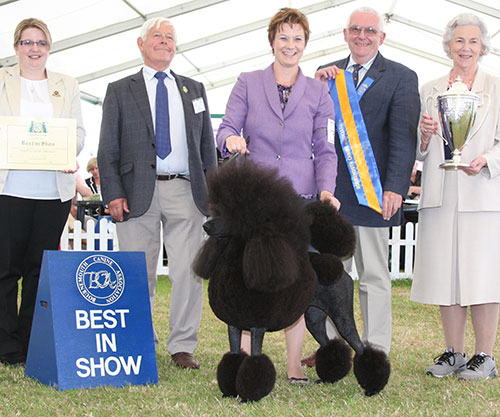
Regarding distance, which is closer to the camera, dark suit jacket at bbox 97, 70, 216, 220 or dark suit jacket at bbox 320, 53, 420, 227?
dark suit jacket at bbox 320, 53, 420, 227

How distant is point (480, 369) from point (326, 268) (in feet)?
3.59

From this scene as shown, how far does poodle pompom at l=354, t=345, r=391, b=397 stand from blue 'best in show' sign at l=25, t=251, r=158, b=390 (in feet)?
3.03

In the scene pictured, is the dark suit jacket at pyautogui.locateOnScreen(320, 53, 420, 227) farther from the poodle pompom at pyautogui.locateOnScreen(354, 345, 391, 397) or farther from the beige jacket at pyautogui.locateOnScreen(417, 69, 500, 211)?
the poodle pompom at pyautogui.locateOnScreen(354, 345, 391, 397)

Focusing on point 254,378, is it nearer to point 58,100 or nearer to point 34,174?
point 34,174

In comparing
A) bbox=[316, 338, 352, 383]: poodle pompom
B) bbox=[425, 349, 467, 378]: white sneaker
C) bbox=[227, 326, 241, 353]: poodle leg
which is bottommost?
bbox=[425, 349, 467, 378]: white sneaker

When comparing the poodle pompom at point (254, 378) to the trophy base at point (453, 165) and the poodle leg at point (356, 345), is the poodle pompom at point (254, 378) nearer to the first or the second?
the poodle leg at point (356, 345)

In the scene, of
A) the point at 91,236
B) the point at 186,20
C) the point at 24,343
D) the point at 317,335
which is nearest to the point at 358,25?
the point at 317,335

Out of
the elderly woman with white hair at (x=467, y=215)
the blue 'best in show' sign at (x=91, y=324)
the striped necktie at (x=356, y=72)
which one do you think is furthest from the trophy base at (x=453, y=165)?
the blue 'best in show' sign at (x=91, y=324)

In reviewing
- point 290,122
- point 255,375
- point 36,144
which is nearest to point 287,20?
point 290,122

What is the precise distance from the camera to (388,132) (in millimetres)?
2963

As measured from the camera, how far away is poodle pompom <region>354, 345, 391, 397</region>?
7.88 feet

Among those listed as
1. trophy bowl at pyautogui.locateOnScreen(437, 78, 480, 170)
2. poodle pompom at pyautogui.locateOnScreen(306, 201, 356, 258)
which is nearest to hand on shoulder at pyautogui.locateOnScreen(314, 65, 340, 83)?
trophy bowl at pyautogui.locateOnScreen(437, 78, 480, 170)

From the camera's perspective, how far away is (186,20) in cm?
988

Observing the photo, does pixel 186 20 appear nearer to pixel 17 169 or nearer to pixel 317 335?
pixel 17 169
